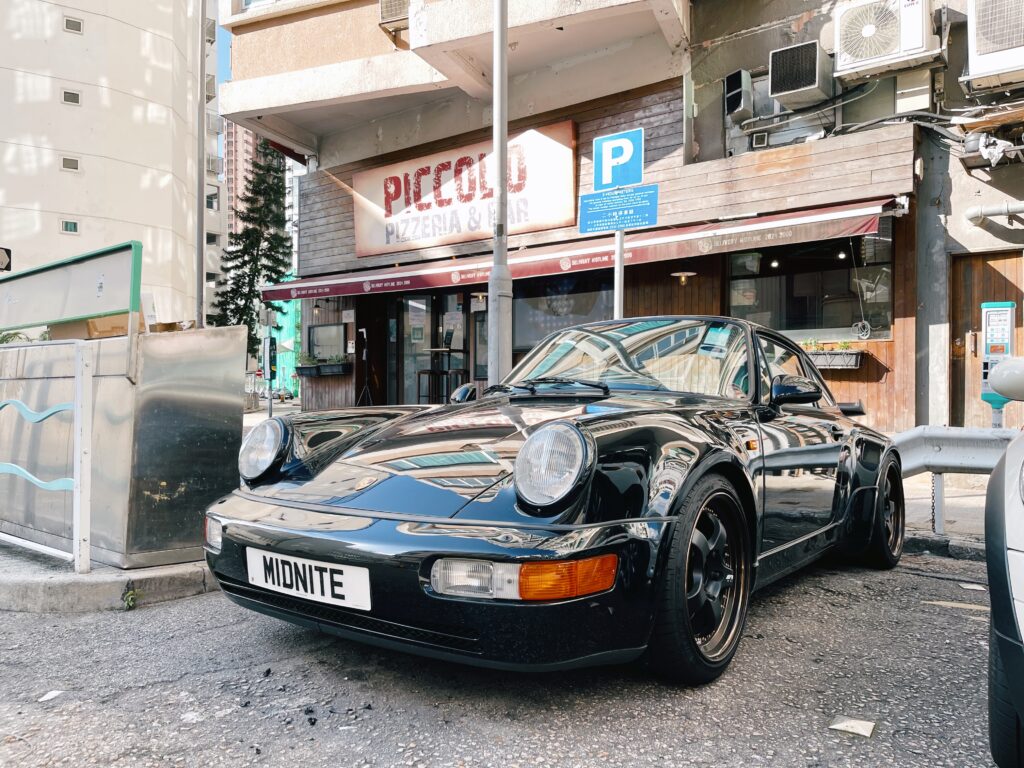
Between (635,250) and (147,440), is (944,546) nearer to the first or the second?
(147,440)

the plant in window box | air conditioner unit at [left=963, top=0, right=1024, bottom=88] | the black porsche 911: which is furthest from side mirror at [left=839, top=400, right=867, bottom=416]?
air conditioner unit at [left=963, top=0, right=1024, bottom=88]

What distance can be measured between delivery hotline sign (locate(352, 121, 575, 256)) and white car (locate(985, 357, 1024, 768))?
806 centimetres

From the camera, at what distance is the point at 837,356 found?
8125 millimetres

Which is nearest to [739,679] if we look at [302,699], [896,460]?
[302,699]

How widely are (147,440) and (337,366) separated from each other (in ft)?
31.5

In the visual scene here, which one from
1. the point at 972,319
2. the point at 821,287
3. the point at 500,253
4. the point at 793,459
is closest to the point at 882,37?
the point at 821,287

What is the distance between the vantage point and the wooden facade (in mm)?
7660

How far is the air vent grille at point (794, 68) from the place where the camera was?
810cm

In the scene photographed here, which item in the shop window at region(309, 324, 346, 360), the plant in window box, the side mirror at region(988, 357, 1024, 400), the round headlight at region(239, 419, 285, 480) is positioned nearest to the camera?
the side mirror at region(988, 357, 1024, 400)

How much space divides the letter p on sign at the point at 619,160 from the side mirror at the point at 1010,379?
3.82m

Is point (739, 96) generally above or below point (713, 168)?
above

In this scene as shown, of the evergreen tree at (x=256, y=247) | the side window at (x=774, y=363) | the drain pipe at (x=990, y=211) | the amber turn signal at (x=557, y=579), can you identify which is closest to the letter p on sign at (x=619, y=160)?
the side window at (x=774, y=363)

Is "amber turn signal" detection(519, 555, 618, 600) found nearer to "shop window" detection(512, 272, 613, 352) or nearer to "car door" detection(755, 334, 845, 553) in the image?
"car door" detection(755, 334, 845, 553)

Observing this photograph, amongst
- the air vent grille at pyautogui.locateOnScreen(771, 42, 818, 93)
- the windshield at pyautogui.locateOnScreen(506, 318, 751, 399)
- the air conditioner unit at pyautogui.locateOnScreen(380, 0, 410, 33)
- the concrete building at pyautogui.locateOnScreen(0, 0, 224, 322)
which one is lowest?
the windshield at pyautogui.locateOnScreen(506, 318, 751, 399)
